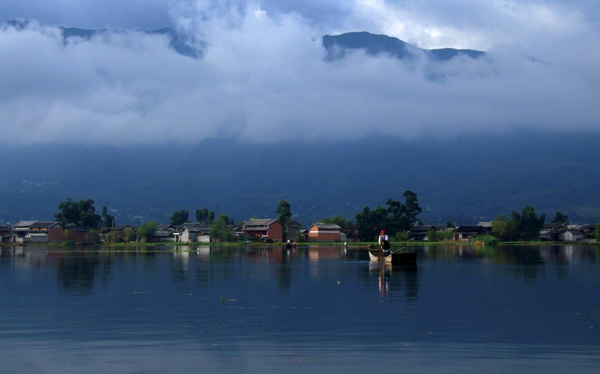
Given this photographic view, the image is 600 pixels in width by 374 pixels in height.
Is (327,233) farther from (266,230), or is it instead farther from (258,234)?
(258,234)

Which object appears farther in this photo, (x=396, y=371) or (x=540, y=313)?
(x=540, y=313)

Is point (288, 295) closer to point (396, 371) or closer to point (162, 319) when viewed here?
point (162, 319)

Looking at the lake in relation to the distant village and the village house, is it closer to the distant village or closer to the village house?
the distant village

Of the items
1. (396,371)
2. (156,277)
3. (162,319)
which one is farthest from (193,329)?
(156,277)

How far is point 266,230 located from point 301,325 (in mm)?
153879

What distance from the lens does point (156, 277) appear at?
58.0 meters

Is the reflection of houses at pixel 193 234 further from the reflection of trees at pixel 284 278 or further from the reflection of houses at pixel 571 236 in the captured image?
Answer: the reflection of trees at pixel 284 278

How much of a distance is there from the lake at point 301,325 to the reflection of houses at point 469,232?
132738mm

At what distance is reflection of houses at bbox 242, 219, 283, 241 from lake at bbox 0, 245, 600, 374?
128750 millimetres

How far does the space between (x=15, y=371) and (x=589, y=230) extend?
195106 mm

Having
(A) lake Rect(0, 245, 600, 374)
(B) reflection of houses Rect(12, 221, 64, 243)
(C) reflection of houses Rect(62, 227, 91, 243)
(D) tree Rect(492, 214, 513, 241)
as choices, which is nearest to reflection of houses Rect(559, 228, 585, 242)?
(D) tree Rect(492, 214, 513, 241)

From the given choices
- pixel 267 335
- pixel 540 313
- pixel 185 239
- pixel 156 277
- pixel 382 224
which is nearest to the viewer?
pixel 267 335

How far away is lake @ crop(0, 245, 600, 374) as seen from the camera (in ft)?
78.0

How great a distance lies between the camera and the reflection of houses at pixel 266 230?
184 meters
